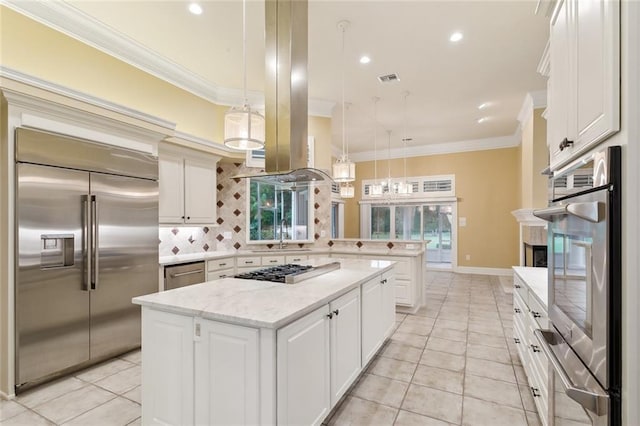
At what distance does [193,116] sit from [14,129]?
2433 mm

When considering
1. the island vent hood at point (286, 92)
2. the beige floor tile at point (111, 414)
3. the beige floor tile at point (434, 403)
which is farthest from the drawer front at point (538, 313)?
the beige floor tile at point (111, 414)

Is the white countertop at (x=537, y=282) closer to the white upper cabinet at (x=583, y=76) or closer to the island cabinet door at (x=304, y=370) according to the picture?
the white upper cabinet at (x=583, y=76)

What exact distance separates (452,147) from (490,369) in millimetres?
6846

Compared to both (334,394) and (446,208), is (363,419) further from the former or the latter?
(446,208)

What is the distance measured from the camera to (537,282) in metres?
2.49

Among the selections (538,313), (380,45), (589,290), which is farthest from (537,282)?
(380,45)

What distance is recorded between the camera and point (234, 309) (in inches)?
66.1

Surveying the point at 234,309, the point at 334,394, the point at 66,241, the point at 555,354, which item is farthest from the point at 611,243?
the point at 66,241

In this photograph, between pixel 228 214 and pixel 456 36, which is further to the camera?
pixel 228 214

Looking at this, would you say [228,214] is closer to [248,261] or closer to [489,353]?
[248,261]

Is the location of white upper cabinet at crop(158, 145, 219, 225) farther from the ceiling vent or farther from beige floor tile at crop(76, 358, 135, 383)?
the ceiling vent

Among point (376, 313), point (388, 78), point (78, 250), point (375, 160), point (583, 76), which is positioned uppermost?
point (388, 78)

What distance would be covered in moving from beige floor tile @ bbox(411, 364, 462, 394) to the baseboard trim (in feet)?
19.6

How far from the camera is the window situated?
5434mm
